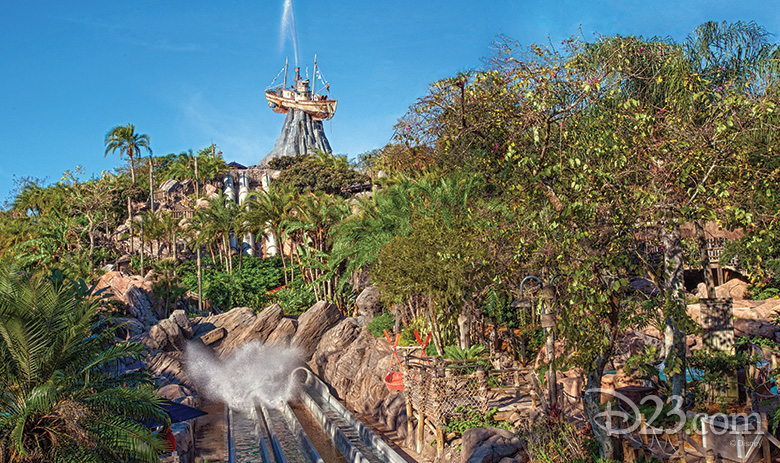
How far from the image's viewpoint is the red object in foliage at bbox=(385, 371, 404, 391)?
1720 centimetres

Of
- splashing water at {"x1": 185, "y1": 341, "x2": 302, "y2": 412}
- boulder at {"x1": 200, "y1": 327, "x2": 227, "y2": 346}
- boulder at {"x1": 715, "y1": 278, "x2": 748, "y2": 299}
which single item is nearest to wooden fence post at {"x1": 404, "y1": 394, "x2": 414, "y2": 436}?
splashing water at {"x1": 185, "y1": 341, "x2": 302, "y2": 412}

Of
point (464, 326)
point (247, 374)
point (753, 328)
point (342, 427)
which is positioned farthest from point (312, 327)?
point (753, 328)

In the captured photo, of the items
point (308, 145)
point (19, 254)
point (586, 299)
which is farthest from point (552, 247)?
point (308, 145)

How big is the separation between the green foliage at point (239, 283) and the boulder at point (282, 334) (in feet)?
21.9

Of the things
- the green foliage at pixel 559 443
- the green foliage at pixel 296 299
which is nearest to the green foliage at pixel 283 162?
the green foliage at pixel 296 299

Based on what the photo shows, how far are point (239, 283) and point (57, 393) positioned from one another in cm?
2639

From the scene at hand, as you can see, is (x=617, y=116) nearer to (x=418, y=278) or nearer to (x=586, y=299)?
(x=586, y=299)

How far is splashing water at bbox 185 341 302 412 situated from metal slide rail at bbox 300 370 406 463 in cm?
110

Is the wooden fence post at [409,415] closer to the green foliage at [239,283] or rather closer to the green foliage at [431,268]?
the green foliage at [431,268]

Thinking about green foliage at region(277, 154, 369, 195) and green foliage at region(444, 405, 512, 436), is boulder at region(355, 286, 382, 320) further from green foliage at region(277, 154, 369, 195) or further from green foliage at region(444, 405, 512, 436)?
green foliage at region(277, 154, 369, 195)

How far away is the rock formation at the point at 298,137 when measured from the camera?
74.0 m

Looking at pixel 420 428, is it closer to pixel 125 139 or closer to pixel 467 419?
pixel 467 419

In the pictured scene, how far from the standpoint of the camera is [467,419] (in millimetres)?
13336

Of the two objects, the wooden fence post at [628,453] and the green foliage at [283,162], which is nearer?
the wooden fence post at [628,453]
